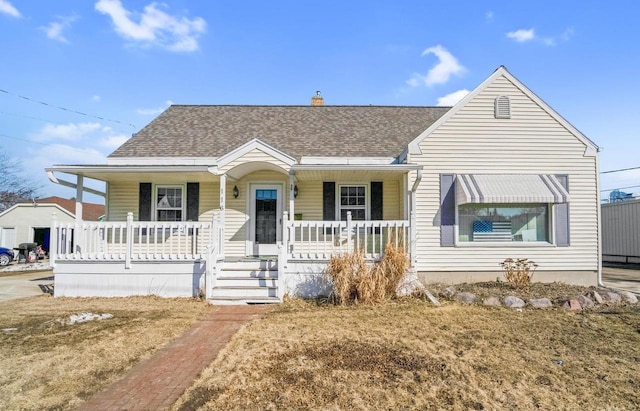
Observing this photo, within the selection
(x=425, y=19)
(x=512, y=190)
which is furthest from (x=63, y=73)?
(x=512, y=190)

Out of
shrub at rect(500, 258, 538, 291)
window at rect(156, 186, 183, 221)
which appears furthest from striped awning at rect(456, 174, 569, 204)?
window at rect(156, 186, 183, 221)

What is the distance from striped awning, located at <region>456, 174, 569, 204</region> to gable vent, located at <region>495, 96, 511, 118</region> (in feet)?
→ 5.39

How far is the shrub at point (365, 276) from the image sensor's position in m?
7.43

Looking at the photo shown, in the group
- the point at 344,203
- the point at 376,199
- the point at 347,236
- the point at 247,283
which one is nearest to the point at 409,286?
the point at 347,236

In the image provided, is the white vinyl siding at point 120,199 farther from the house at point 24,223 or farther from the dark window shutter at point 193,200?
the house at point 24,223

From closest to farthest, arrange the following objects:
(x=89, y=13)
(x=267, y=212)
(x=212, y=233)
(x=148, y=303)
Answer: (x=148, y=303) → (x=212, y=233) → (x=267, y=212) → (x=89, y=13)

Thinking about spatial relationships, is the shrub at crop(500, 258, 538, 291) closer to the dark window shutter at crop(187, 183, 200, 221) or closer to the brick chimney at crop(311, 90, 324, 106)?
the dark window shutter at crop(187, 183, 200, 221)

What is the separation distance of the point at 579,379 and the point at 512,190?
5.92 m

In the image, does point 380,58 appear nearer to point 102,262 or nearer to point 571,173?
point 571,173

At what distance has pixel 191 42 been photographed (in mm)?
13898

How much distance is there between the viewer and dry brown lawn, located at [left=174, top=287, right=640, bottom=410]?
3.38m

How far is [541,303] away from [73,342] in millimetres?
8413

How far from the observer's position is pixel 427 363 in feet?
14.0

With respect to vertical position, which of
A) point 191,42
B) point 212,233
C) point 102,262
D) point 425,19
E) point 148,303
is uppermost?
point 191,42
